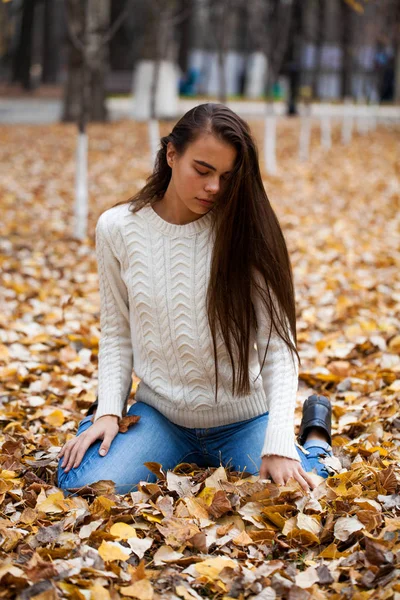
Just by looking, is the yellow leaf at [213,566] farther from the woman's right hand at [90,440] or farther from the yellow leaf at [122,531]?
the woman's right hand at [90,440]

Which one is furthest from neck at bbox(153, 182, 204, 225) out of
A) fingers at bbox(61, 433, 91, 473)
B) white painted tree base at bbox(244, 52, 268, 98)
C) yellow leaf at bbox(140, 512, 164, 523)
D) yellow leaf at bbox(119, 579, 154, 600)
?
white painted tree base at bbox(244, 52, 268, 98)

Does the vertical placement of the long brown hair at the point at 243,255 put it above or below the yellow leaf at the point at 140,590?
above

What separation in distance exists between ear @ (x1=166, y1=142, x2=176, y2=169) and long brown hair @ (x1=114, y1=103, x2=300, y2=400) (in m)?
0.02

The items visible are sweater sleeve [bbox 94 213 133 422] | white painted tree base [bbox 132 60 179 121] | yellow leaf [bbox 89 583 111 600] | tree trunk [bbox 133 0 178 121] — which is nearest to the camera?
yellow leaf [bbox 89 583 111 600]

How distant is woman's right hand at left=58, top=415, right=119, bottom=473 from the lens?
8.48 ft

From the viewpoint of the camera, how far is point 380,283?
18.2 feet

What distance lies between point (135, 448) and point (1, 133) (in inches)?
515

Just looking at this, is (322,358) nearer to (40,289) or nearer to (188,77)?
(40,289)

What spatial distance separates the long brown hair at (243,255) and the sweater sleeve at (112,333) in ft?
1.16

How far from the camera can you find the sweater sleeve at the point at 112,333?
270 centimetres

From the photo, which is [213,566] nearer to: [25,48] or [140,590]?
[140,590]

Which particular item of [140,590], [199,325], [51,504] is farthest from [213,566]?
[199,325]

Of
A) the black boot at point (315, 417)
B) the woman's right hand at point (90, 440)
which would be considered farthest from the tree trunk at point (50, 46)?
the woman's right hand at point (90, 440)

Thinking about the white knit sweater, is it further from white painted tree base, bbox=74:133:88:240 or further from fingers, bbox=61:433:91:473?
white painted tree base, bbox=74:133:88:240
